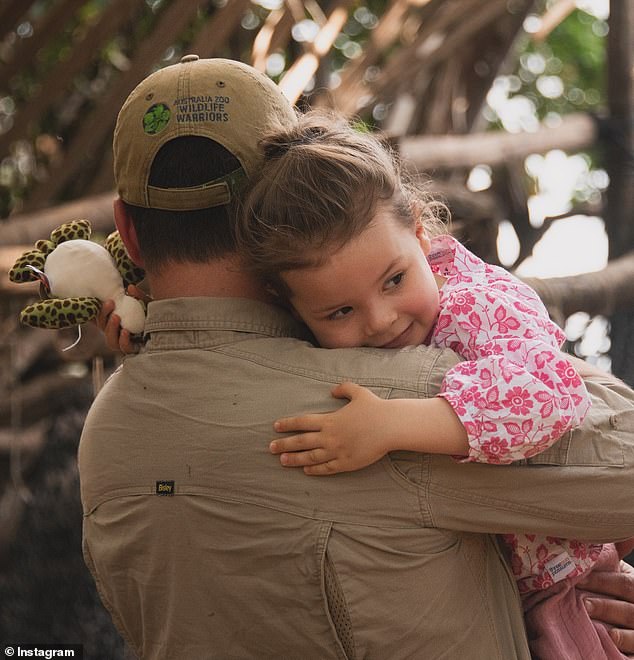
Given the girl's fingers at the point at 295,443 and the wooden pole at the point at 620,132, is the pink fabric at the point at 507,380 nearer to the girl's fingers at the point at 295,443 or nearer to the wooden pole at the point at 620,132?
the girl's fingers at the point at 295,443

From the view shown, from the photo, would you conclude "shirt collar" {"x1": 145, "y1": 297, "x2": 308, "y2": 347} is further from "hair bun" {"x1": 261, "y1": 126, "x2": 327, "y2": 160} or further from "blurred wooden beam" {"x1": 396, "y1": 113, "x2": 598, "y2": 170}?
"blurred wooden beam" {"x1": 396, "y1": 113, "x2": 598, "y2": 170}

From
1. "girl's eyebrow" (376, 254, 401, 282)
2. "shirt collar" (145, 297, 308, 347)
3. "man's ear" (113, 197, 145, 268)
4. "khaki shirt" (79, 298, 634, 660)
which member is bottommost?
"khaki shirt" (79, 298, 634, 660)

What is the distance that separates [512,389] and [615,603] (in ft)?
1.47

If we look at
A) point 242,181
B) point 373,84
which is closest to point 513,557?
point 242,181

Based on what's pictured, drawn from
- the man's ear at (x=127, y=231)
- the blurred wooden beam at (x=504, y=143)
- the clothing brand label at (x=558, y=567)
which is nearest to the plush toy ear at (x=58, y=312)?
the man's ear at (x=127, y=231)

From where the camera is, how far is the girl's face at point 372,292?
1.48m

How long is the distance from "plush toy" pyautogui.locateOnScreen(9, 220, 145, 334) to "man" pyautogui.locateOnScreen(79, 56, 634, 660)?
0.16 m

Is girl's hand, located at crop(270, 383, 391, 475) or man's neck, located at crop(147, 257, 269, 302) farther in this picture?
man's neck, located at crop(147, 257, 269, 302)

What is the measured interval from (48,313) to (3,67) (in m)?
3.10

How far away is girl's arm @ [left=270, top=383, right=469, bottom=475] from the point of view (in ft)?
4.23

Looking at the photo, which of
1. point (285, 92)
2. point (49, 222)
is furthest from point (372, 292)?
point (285, 92)

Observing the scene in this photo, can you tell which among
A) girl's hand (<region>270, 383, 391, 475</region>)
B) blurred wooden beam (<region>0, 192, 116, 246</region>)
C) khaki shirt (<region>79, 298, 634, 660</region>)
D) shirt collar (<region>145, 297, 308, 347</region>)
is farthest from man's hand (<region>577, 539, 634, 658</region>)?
blurred wooden beam (<region>0, 192, 116, 246</region>)

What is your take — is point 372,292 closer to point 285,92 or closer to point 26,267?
point 26,267

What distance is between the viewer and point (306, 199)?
1426mm
